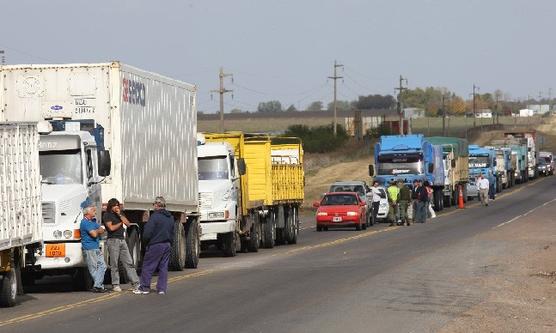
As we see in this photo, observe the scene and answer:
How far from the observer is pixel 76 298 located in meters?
22.1

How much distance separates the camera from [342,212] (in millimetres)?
48625

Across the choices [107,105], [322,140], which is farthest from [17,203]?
[322,140]

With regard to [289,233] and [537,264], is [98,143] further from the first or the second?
[289,233]

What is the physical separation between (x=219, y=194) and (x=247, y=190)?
261 centimetres

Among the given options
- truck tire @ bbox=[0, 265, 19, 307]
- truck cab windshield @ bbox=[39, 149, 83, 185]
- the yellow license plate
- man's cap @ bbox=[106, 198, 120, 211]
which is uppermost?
truck cab windshield @ bbox=[39, 149, 83, 185]

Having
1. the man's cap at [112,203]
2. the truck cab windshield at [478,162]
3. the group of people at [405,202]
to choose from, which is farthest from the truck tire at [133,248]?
the truck cab windshield at [478,162]

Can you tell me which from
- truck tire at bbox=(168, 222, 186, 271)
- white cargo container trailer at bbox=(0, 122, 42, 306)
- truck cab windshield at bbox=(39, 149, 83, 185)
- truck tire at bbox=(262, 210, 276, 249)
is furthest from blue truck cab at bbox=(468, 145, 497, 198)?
white cargo container trailer at bbox=(0, 122, 42, 306)

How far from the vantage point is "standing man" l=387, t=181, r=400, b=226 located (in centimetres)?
5151

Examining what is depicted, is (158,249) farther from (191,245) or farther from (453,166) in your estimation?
(453,166)

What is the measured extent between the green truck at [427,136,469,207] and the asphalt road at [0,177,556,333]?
1120 inches

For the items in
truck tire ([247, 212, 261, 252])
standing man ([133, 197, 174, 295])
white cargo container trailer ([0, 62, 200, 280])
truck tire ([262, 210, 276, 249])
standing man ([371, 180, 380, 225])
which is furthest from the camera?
standing man ([371, 180, 380, 225])

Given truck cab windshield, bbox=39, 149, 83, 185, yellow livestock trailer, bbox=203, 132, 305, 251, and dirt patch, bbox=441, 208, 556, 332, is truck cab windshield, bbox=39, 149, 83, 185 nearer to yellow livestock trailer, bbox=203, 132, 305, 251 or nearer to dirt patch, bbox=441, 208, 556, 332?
dirt patch, bbox=441, 208, 556, 332

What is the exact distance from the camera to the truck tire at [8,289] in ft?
67.5

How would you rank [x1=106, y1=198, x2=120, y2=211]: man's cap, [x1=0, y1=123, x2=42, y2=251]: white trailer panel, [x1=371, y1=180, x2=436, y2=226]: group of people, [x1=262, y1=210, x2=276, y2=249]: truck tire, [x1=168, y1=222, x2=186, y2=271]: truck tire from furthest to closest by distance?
[x1=371, y1=180, x2=436, y2=226]: group of people < [x1=262, y1=210, x2=276, y2=249]: truck tire < [x1=168, y1=222, x2=186, y2=271]: truck tire < [x1=106, y1=198, x2=120, y2=211]: man's cap < [x1=0, y1=123, x2=42, y2=251]: white trailer panel
